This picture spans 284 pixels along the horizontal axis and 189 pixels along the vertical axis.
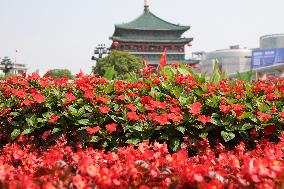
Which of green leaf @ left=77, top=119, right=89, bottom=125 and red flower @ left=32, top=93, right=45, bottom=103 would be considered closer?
green leaf @ left=77, top=119, right=89, bottom=125

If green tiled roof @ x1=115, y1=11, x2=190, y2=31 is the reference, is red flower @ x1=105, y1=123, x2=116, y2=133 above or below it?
below

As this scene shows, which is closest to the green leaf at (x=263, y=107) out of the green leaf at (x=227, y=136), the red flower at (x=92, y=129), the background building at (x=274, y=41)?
the green leaf at (x=227, y=136)

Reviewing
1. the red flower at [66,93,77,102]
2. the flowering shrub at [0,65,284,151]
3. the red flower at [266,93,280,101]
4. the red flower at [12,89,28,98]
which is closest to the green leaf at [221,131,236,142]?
the flowering shrub at [0,65,284,151]

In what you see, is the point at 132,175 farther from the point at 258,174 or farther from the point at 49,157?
the point at 49,157

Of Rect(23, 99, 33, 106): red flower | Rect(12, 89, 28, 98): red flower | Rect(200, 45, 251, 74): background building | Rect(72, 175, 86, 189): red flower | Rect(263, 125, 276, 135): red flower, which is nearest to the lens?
Rect(72, 175, 86, 189): red flower

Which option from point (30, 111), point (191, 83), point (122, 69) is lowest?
point (122, 69)

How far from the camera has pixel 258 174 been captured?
4.75 feet

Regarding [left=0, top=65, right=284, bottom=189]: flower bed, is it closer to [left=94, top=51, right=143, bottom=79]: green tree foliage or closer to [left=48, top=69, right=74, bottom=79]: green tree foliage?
[left=94, top=51, right=143, bottom=79]: green tree foliage

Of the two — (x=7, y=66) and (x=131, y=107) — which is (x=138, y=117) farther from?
(x=7, y=66)

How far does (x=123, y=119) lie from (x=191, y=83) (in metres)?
0.97

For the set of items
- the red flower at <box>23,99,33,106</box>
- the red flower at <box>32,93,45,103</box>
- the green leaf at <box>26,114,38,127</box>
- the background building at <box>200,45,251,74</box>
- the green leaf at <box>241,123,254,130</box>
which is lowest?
the background building at <box>200,45,251,74</box>

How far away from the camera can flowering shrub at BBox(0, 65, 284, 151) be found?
12.9ft

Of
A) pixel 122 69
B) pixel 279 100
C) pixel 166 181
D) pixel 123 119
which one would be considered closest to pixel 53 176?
pixel 166 181

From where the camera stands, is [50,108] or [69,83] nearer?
[50,108]
